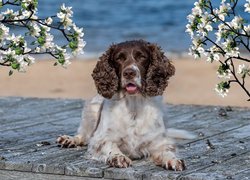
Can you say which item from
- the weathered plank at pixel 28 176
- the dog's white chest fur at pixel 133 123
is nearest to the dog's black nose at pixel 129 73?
the dog's white chest fur at pixel 133 123

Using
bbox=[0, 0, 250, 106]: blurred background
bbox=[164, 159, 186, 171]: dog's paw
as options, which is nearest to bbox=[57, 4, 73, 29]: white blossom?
bbox=[164, 159, 186, 171]: dog's paw

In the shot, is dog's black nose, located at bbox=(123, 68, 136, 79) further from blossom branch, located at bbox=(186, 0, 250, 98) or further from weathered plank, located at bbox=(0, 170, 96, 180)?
weathered plank, located at bbox=(0, 170, 96, 180)

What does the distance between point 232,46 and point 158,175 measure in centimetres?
125

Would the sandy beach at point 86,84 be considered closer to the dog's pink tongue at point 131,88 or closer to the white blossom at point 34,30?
the dog's pink tongue at point 131,88

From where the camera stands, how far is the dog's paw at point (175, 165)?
6.77 meters

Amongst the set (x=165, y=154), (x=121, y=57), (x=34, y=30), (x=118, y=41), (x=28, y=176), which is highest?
(x=118, y=41)

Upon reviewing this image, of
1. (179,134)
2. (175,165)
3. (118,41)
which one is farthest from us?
(118,41)

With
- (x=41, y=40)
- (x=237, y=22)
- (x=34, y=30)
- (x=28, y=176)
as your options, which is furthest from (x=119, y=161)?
(x=237, y=22)

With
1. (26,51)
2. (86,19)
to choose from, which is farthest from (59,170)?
(86,19)

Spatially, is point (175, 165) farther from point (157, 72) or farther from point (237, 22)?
point (237, 22)

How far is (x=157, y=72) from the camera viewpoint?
7352mm

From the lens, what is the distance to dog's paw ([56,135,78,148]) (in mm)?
7832

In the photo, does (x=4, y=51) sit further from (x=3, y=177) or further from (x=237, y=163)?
(x=237, y=163)

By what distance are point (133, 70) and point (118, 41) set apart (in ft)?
61.9
